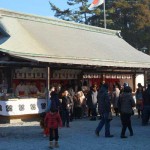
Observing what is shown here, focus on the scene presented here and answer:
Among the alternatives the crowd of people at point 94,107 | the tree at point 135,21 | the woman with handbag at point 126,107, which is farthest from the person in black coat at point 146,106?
the tree at point 135,21

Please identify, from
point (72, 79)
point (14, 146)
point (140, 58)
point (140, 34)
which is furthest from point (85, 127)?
point (140, 34)

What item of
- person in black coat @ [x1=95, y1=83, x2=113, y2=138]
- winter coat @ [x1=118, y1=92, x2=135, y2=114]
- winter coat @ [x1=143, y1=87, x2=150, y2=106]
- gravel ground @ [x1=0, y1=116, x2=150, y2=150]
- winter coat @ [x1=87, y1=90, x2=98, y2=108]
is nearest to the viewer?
gravel ground @ [x1=0, y1=116, x2=150, y2=150]

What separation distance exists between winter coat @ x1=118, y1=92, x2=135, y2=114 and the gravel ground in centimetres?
89

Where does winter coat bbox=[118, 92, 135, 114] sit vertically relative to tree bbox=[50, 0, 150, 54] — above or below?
below

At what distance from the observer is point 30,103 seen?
18469 millimetres

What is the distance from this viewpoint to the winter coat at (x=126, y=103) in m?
12.2

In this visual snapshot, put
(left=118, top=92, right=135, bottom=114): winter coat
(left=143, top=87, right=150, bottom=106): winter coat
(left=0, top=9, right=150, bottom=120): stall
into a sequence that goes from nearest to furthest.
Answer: (left=118, top=92, right=135, bottom=114): winter coat
(left=143, top=87, right=150, bottom=106): winter coat
(left=0, top=9, right=150, bottom=120): stall

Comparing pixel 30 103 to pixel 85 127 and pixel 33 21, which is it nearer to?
pixel 85 127

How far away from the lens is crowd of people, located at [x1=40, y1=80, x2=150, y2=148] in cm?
1103

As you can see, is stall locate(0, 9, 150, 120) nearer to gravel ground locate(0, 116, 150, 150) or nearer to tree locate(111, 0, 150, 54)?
gravel ground locate(0, 116, 150, 150)

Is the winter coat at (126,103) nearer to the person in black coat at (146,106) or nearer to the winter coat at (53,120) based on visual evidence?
the winter coat at (53,120)

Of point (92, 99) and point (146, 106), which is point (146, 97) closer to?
point (146, 106)

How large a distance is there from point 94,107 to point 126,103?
6.84 m

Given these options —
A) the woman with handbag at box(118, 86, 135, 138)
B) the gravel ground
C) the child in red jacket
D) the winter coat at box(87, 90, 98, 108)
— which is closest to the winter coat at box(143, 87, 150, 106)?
the gravel ground
